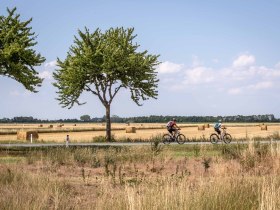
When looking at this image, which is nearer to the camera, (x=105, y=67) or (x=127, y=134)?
(x=105, y=67)

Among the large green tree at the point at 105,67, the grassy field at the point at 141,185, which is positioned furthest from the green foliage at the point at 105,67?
the grassy field at the point at 141,185

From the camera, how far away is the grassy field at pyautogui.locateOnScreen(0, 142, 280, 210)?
25.7ft

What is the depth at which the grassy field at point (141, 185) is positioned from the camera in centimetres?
782

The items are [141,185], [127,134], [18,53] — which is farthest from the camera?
[127,134]

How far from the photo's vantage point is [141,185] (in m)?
11.0

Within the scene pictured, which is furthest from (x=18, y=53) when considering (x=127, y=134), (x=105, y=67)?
(x=127, y=134)

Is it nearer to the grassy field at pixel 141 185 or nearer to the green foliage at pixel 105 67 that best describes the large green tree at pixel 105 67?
the green foliage at pixel 105 67

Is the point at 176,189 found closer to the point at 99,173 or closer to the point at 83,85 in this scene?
the point at 99,173

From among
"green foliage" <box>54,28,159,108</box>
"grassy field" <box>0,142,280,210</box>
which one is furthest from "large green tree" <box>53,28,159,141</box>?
"grassy field" <box>0,142,280,210</box>

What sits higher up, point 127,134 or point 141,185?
point 141,185

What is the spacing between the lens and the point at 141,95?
42.9 metres

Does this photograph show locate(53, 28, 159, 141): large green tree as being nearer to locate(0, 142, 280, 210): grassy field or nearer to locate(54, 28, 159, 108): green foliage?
locate(54, 28, 159, 108): green foliage

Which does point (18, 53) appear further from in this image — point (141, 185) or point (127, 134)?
point (127, 134)

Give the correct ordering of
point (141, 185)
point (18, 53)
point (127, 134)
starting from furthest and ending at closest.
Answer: point (127, 134), point (18, 53), point (141, 185)
